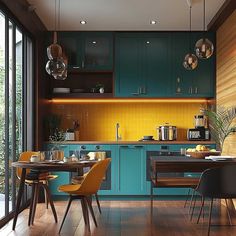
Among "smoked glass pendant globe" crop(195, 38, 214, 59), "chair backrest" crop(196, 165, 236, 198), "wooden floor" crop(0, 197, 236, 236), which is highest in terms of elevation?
"smoked glass pendant globe" crop(195, 38, 214, 59)

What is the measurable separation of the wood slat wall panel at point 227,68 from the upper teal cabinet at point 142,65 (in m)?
0.82

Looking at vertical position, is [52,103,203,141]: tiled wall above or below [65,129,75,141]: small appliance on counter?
above

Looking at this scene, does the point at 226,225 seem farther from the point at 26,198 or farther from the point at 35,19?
the point at 35,19

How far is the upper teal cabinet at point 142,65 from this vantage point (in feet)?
22.9

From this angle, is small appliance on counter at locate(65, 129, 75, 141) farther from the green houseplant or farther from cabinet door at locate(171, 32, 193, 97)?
the green houseplant

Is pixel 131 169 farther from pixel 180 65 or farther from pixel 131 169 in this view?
pixel 180 65

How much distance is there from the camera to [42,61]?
6754mm

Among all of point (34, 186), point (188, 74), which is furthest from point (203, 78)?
point (34, 186)

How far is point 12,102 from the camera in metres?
5.36

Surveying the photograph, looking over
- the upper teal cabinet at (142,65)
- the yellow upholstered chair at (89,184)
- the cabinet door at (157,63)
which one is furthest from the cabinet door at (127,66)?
the yellow upholstered chair at (89,184)

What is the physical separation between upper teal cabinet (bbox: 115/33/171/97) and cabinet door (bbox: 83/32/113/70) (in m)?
0.11

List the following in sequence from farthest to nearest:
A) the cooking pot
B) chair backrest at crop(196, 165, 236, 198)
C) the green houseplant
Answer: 1. the cooking pot
2. the green houseplant
3. chair backrest at crop(196, 165, 236, 198)

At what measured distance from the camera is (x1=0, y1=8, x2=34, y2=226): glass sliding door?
16.3ft

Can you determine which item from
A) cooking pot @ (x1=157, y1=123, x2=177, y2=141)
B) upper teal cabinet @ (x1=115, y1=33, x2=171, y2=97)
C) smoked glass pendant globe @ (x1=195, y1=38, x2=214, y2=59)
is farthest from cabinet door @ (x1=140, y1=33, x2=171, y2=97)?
smoked glass pendant globe @ (x1=195, y1=38, x2=214, y2=59)
